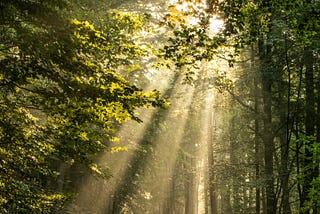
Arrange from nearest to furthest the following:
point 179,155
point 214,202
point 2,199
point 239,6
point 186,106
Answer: point 239,6 → point 2,199 → point 186,106 → point 214,202 → point 179,155

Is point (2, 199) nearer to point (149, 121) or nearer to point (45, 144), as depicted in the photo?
point (45, 144)

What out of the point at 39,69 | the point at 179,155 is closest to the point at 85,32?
the point at 39,69

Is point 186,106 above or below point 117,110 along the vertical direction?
above

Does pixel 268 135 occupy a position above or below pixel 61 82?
above

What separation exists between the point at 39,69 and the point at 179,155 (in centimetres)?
2764

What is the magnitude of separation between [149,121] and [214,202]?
8.02m

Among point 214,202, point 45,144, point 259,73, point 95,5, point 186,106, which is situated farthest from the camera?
point 214,202

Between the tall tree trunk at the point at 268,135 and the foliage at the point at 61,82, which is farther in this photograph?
the tall tree trunk at the point at 268,135

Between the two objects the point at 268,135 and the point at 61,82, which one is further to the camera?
the point at 268,135

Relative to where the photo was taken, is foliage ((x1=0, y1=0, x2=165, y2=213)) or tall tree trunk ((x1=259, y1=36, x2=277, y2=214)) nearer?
foliage ((x1=0, y1=0, x2=165, y2=213))

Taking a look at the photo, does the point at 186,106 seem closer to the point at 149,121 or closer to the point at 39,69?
the point at 149,121

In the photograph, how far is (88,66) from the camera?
6527 millimetres

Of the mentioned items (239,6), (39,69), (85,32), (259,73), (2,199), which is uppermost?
(259,73)

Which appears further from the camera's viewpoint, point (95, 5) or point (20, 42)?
point (95, 5)
